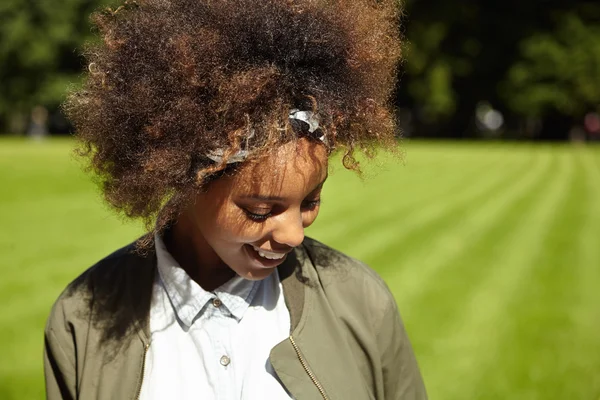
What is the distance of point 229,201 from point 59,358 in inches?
27.0

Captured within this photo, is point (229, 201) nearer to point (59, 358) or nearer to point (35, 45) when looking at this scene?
point (59, 358)

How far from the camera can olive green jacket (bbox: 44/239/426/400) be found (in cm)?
197

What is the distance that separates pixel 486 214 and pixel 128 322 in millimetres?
11640

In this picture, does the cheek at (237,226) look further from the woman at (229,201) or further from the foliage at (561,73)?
the foliage at (561,73)

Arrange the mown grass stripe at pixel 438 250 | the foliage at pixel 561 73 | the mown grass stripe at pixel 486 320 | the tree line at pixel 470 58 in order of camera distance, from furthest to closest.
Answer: the tree line at pixel 470 58, the foliage at pixel 561 73, the mown grass stripe at pixel 438 250, the mown grass stripe at pixel 486 320

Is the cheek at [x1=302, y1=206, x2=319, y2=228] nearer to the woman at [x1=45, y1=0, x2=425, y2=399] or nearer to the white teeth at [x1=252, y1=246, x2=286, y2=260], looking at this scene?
the woman at [x1=45, y1=0, x2=425, y2=399]

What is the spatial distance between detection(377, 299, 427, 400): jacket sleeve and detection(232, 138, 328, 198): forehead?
22.6 inches

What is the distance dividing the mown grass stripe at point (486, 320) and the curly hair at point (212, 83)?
381 cm

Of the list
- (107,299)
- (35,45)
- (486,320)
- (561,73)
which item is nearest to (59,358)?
(107,299)

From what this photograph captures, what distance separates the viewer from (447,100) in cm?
4228

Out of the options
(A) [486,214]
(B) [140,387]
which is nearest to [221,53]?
(B) [140,387]

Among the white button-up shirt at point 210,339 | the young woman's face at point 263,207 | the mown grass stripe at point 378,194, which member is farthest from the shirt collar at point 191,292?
the mown grass stripe at point 378,194

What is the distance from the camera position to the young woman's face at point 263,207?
184cm

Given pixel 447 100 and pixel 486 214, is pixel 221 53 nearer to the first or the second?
pixel 486 214
